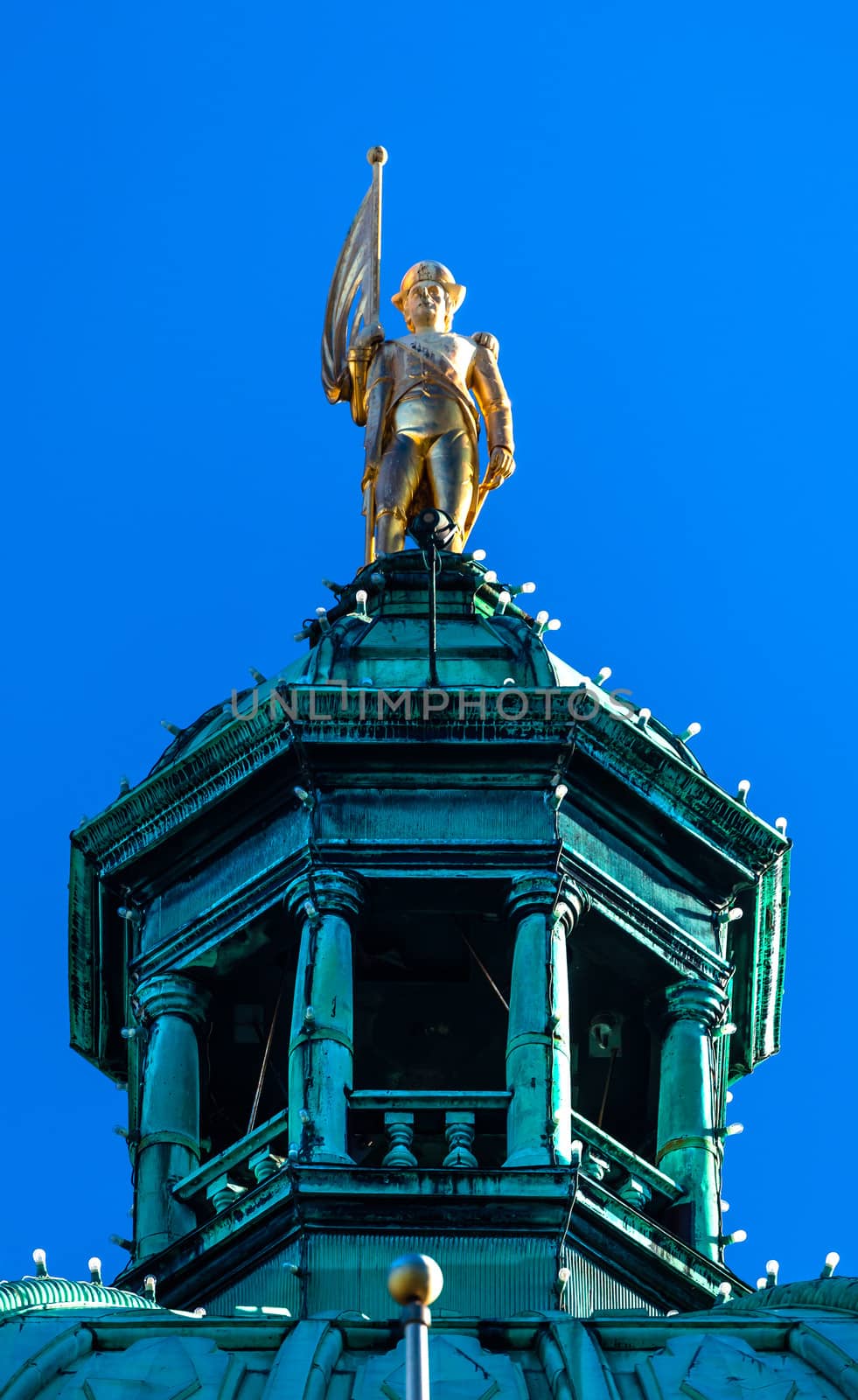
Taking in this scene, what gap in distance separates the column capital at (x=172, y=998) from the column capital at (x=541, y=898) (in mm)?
3441

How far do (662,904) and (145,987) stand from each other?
5.33m

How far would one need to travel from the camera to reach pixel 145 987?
5341 centimetres

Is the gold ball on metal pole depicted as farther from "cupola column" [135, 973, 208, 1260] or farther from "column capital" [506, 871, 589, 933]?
Result: "column capital" [506, 871, 589, 933]

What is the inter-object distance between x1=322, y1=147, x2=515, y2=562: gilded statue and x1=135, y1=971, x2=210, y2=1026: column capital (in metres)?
7.21

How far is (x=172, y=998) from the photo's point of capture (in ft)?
175

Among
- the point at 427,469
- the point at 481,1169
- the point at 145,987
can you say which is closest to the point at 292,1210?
the point at 481,1169

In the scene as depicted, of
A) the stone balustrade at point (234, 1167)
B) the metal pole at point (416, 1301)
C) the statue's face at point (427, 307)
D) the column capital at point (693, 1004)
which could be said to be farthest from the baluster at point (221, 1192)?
the metal pole at point (416, 1301)

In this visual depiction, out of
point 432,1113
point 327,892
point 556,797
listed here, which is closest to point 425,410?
point 556,797

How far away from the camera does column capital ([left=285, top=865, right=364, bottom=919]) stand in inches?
2048

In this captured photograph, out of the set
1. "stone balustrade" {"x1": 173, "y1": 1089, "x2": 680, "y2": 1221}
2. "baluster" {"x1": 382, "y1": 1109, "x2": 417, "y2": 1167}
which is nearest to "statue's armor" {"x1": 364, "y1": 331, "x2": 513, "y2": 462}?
"stone balustrade" {"x1": 173, "y1": 1089, "x2": 680, "y2": 1221}

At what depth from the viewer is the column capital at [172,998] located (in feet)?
175

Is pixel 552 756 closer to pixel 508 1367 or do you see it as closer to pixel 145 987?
pixel 145 987

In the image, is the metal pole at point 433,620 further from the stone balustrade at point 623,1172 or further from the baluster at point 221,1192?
the baluster at point 221,1192

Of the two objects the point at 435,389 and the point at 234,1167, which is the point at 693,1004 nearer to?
the point at 234,1167
